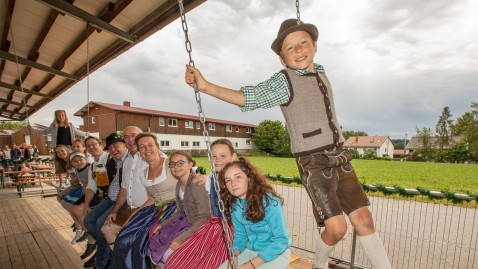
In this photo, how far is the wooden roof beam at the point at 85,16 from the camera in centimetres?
341

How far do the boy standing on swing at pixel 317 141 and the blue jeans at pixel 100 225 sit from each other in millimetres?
3051

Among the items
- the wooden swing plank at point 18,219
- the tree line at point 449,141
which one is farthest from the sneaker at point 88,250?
the tree line at point 449,141

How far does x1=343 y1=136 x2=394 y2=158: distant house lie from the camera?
264 ft

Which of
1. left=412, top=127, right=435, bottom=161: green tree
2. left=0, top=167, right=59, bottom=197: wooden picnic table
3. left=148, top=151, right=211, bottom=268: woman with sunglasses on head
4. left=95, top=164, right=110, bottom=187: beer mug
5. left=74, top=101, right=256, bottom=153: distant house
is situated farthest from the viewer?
left=412, top=127, right=435, bottom=161: green tree

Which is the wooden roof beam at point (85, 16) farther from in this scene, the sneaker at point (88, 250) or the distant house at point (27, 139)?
the distant house at point (27, 139)

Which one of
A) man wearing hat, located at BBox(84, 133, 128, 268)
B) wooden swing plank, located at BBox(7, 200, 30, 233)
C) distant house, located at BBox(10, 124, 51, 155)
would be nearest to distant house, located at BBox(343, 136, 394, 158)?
distant house, located at BBox(10, 124, 51, 155)

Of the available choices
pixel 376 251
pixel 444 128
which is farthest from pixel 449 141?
pixel 376 251

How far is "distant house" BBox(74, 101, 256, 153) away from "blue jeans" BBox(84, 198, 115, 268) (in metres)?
23.9

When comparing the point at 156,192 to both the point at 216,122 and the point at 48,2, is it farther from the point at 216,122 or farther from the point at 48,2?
the point at 216,122

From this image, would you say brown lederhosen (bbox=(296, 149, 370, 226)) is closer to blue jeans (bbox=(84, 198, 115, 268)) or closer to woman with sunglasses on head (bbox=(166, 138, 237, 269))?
woman with sunglasses on head (bbox=(166, 138, 237, 269))

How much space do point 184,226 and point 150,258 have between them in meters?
0.47

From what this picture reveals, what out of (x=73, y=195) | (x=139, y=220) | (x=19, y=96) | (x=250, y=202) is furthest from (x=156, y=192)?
(x=19, y=96)

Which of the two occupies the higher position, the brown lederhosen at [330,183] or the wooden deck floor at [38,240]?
the brown lederhosen at [330,183]

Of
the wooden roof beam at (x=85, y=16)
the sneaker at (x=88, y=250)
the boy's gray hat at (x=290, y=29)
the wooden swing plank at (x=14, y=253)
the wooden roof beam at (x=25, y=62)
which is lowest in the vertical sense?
the wooden swing plank at (x=14, y=253)
